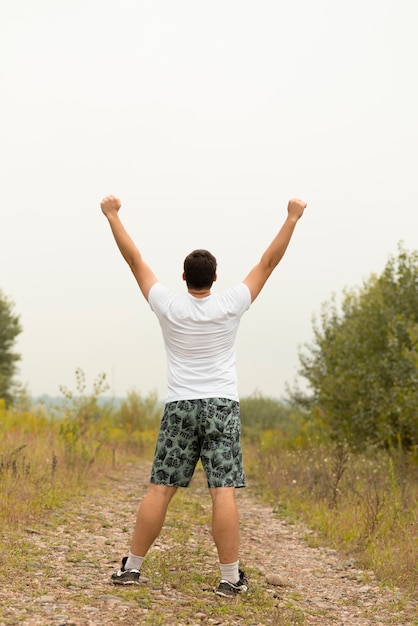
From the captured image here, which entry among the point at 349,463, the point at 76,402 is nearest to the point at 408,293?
the point at 349,463

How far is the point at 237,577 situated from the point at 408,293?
10.4 meters

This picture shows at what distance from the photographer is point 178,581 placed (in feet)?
18.4

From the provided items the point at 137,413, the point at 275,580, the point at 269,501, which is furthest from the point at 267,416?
→ the point at 275,580

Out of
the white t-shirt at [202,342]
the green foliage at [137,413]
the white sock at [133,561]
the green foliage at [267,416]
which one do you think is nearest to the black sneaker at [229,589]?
the white sock at [133,561]

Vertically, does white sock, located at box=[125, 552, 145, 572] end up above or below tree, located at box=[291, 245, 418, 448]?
below

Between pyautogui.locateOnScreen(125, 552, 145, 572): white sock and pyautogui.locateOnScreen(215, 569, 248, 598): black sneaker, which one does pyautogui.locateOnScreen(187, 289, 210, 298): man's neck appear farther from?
pyautogui.locateOnScreen(215, 569, 248, 598): black sneaker

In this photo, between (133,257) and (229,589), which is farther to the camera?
(133,257)

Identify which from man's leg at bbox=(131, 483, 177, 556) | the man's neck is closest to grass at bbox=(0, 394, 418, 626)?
man's leg at bbox=(131, 483, 177, 556)

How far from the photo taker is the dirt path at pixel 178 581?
484 centimetres

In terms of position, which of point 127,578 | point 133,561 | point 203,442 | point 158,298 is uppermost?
point 158,298

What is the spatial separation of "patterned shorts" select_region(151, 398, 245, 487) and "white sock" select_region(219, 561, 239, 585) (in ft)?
1.91

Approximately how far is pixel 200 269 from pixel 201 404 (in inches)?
36.3

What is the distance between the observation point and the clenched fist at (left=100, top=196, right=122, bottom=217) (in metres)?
5.64

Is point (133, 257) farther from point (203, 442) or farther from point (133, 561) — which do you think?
point (133, 561)
